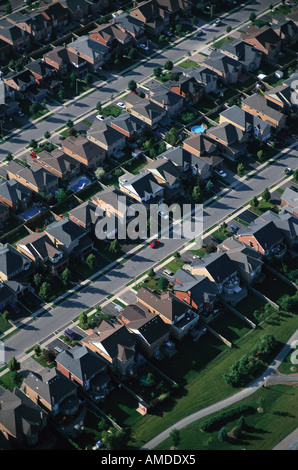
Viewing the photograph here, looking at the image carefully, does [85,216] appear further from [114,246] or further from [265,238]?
[265,238]

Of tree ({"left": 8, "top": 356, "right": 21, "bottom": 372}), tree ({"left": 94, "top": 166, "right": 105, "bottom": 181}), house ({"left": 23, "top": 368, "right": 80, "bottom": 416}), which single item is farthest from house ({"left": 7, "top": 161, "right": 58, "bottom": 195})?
house ({"left": 23, "top": 368, "right": 80, "bottom": 416})

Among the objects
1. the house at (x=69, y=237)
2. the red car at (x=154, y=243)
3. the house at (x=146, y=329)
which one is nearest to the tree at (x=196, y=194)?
the red car at (x=154, y=243)

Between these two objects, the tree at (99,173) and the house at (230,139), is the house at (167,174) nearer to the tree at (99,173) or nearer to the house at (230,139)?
the tree at (99,173)

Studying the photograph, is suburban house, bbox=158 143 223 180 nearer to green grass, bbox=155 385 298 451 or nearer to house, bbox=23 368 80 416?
green grass, bbox=155 385 298 451

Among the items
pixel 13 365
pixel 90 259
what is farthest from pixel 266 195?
pixel 13 365

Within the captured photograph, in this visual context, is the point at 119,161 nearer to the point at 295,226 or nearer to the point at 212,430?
the point at 295,226

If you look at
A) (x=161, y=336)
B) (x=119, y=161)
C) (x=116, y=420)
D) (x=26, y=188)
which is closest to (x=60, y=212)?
(x=26, y=188)

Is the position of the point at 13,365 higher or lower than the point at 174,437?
higher
